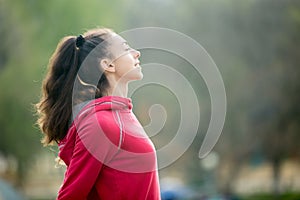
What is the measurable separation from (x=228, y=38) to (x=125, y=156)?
26102mm

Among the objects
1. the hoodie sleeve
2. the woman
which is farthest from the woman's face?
the hoodie sleeve

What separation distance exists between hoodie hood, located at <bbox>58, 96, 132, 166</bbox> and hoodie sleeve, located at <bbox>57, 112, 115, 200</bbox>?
0.06m

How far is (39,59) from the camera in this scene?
2758 centimetres

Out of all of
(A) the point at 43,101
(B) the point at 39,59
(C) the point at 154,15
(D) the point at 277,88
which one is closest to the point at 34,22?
(B) the point at 39,59

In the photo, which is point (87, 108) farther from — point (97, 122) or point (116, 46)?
point (116, 46)

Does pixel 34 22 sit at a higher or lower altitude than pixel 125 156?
higher

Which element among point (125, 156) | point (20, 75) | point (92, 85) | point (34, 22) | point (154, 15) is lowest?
point (125, 156)

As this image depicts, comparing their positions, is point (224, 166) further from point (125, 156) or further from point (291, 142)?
point (125, 156)

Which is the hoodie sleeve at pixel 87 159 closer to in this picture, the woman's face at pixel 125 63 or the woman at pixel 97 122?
the woman at pixel 97 122

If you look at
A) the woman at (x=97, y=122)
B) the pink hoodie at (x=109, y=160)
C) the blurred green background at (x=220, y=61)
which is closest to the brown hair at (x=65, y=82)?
the woman at (x=97, y=122)

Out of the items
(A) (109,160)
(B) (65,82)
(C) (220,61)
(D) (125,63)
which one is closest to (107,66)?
(D) (125,63)

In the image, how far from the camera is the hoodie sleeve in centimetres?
302

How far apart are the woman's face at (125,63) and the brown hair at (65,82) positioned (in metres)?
0.04

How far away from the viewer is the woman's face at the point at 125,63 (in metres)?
3.20
